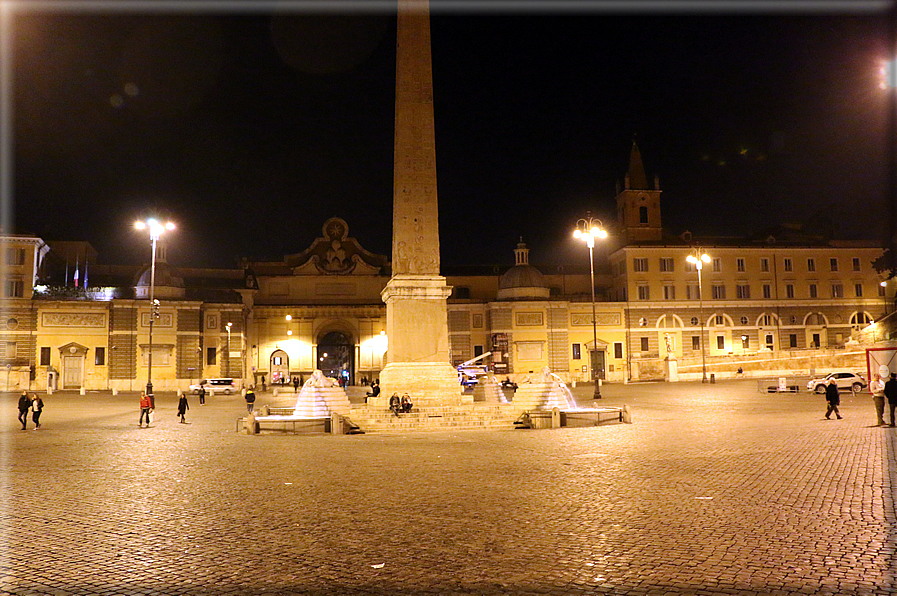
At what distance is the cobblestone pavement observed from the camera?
597 cm

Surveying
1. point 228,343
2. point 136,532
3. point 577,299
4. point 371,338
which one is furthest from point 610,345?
point 136,532

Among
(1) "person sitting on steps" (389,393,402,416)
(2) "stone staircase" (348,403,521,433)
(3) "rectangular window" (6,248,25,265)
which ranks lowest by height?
(2) "stone staircase" (348,403,521,433)

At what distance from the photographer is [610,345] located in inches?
2333

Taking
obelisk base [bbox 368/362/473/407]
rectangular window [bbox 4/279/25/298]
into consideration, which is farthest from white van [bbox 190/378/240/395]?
obelisk base [bbox 368/362/473/407]

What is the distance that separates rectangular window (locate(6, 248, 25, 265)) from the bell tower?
48752 millimetres

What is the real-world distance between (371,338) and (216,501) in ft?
174

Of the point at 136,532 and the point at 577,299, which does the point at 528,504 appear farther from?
the point at 577,299

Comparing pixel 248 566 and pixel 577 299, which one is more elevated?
pixel 577 299

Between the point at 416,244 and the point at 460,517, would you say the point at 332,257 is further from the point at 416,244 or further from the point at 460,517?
the point at 460,517

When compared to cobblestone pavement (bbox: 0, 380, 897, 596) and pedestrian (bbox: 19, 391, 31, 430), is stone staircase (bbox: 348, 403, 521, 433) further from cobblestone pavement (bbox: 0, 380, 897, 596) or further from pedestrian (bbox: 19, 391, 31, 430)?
pedestrian (bbox: 19, 391, 31, 430)

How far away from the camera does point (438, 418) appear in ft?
67.1

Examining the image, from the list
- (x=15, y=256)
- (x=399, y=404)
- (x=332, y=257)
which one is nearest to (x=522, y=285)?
(x=332, y=257)

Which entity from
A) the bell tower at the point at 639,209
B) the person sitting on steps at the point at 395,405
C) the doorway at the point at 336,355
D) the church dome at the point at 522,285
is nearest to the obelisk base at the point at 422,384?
the person sitting on steps at the point at 395,405

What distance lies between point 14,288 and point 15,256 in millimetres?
2368
